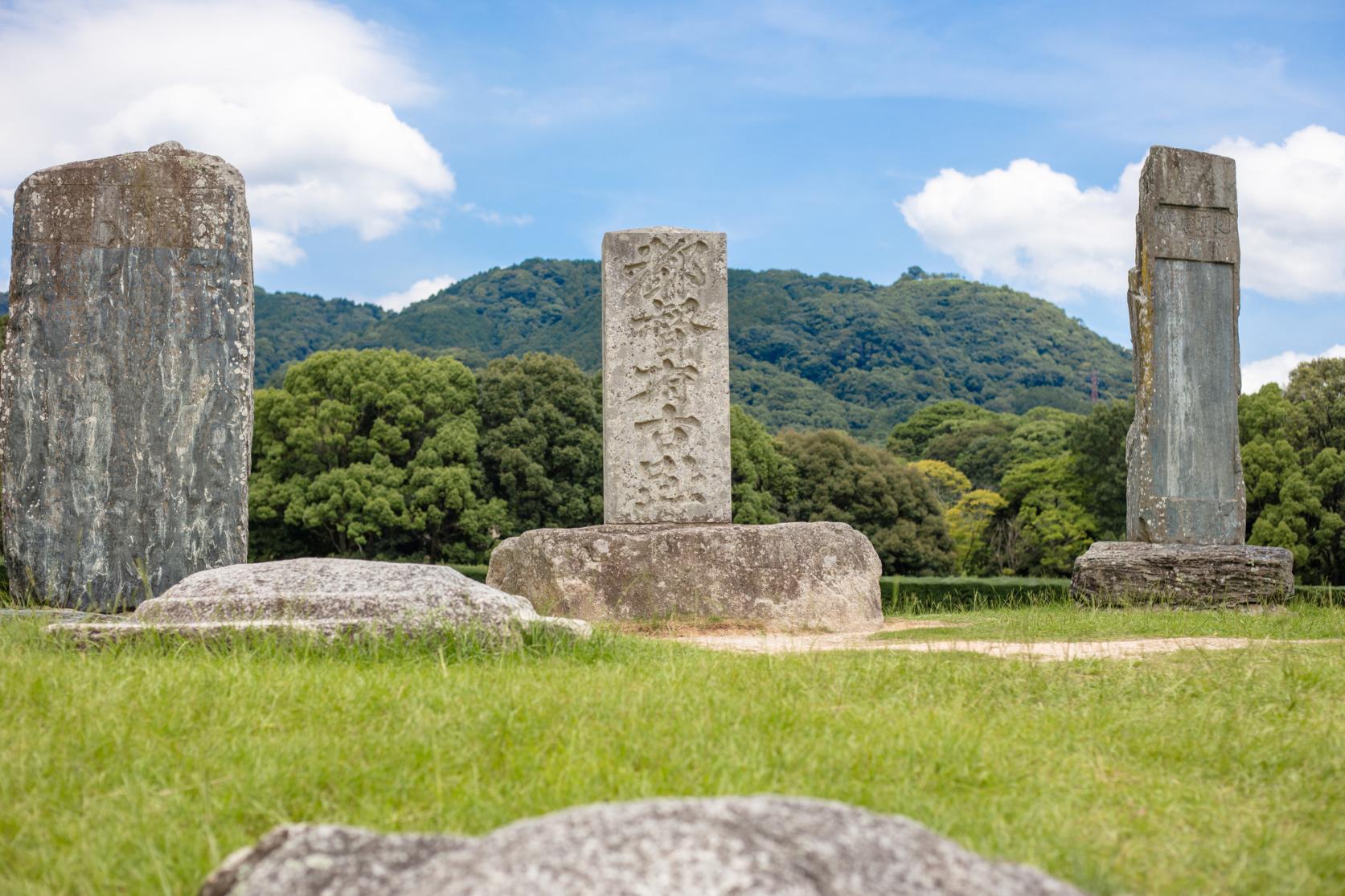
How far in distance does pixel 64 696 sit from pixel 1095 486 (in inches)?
1235

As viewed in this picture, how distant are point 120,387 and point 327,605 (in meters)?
3.26

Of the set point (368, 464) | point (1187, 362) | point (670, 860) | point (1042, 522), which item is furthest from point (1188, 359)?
point (1042, 522)

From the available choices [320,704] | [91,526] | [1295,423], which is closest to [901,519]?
[1295,423]

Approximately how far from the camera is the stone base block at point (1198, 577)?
33.7ft

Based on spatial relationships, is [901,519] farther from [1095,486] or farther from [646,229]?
[646,229]

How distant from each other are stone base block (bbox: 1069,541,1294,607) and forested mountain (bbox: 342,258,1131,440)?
42689mm

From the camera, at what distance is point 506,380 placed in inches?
1189

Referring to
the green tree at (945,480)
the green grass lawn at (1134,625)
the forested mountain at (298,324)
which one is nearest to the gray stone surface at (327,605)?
the green grass lawn at (1134,625)

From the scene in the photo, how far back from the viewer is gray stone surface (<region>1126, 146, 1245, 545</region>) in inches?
432

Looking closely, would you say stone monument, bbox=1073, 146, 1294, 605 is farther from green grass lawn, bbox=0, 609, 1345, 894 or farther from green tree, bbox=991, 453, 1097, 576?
green tree, bbox=991, 453, 1097, 576

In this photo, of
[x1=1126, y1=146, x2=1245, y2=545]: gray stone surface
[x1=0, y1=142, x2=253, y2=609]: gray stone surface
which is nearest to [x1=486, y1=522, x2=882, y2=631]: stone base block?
[x1=0, y1=142, x2=253, y2=609]: gray stone surface

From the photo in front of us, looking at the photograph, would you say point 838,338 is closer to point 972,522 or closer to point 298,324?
point 972,522

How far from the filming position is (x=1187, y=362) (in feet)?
36.3

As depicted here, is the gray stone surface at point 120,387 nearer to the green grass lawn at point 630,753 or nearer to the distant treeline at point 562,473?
the green grass lawn at point 630,753
